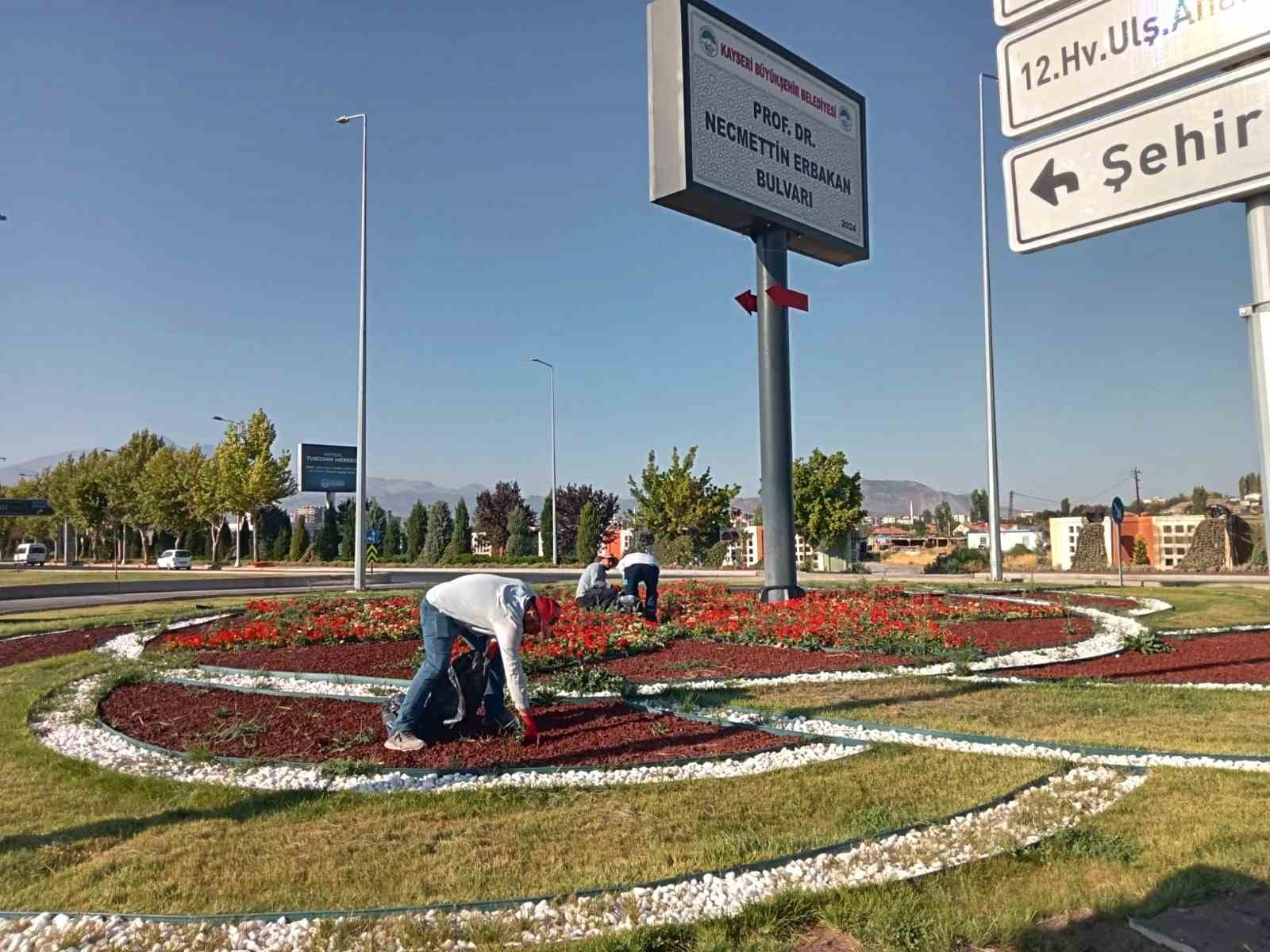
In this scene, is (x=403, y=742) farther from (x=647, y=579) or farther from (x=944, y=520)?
(x=944, y=520)

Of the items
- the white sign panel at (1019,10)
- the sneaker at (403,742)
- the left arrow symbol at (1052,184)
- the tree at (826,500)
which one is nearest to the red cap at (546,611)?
the sneaker at (403,742)

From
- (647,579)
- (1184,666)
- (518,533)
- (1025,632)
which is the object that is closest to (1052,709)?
(1184,666)

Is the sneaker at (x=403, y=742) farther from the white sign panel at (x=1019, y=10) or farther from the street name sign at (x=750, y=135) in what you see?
the street name sign at (x=750, y=135)

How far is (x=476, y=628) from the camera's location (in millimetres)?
6535

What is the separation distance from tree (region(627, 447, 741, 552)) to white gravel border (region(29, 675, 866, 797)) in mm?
39461

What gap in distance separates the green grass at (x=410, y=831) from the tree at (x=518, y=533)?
164 feet

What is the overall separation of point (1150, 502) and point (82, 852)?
11544cm

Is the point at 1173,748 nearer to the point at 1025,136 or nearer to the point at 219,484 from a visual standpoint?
the point at 1025,136

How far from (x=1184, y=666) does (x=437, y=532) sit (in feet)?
179

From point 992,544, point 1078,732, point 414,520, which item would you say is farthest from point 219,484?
point 1078,732

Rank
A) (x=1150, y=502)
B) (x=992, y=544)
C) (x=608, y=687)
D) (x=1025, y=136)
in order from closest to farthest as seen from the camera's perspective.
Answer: (x=1025, y=136) < (x=608, y=687) < (x=992, y=544) < (x=1150, y=502)

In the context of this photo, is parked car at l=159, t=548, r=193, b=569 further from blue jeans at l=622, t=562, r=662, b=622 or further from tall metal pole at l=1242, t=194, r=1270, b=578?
tall metal pole at l=1242, t=194, r=1270, b=578

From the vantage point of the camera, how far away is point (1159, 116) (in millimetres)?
3232

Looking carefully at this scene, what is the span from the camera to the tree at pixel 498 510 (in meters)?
61.5
